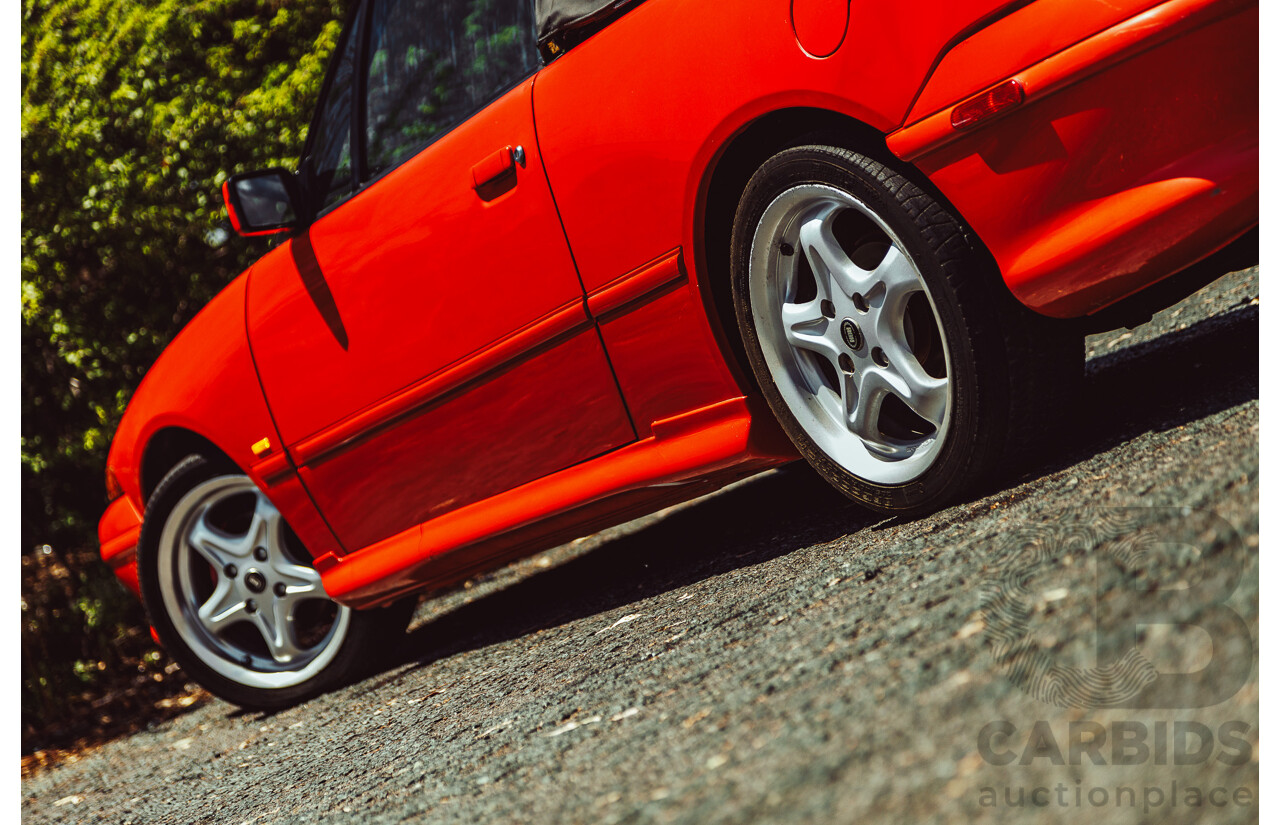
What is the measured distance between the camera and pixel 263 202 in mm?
3527

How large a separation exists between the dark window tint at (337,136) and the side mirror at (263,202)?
0.09 m

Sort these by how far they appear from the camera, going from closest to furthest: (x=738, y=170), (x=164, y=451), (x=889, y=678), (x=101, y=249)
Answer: (x=889, y=678) → (x=738, y=170) → (x=164, y=451) → (x=101, y=249)

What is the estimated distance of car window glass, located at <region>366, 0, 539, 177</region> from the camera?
305 cm

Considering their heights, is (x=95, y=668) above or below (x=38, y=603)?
below

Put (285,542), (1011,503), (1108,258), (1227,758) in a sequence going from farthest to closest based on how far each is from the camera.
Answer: (285,542) < (1011,503) < (1108,258) < (1227,758)

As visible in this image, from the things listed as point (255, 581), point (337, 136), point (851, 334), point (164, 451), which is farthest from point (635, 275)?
point (164, 451)

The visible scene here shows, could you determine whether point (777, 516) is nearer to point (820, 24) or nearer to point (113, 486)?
point (820, 24)

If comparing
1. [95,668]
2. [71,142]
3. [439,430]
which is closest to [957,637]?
[439,430]

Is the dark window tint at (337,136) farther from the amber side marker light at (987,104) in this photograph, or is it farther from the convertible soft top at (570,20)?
the amber side marker light at (987,104)

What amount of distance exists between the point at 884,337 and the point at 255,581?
8.31 feet

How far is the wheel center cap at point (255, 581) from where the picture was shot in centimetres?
389

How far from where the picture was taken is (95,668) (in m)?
5.82

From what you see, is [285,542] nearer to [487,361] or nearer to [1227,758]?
[487,361]

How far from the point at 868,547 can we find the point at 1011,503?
0.35m
